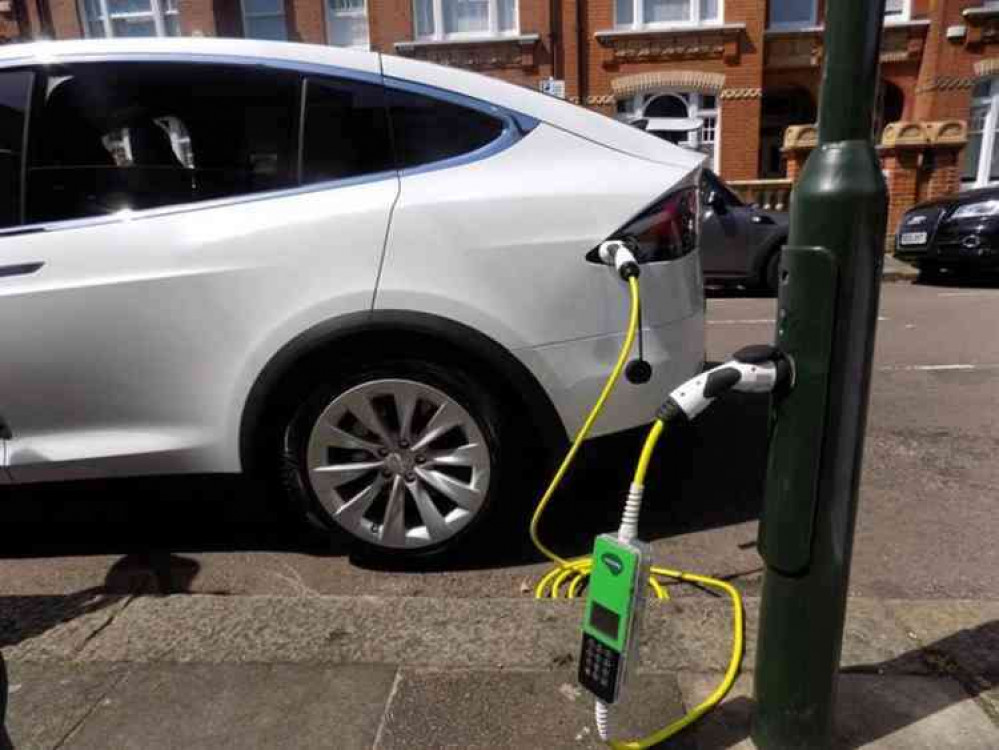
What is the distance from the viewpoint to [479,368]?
2531mm

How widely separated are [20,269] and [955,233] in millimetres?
9827

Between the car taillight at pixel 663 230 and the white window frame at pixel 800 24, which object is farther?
the white window frame at pixel 800 24

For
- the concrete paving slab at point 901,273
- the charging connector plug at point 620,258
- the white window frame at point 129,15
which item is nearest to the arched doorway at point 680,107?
the concrete paving slab at point 901,273

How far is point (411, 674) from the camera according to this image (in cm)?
206

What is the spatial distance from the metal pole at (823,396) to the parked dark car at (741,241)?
7.96m

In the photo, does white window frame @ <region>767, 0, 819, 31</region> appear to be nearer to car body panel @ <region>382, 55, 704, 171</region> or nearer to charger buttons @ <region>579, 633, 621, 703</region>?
car body panel @ <region>382, 55, 704, 171</region>

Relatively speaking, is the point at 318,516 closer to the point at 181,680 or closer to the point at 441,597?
the point at 441,597

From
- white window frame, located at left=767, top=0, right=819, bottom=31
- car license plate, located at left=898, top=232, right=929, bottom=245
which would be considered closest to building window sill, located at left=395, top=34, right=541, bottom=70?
white window frame, located at left=767, top=0, right=819, bottom=31

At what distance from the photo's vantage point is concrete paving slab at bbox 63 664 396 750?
73.3 inches

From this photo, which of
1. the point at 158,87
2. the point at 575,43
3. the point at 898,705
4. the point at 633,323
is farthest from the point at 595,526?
the point at 575,43

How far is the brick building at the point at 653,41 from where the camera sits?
15562mm

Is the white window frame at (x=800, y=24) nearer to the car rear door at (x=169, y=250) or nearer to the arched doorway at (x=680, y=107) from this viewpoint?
the arched doorway at (x=680, y=107)

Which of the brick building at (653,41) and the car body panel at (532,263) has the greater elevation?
the brick building at (653,41)

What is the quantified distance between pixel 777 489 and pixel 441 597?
1260mm
